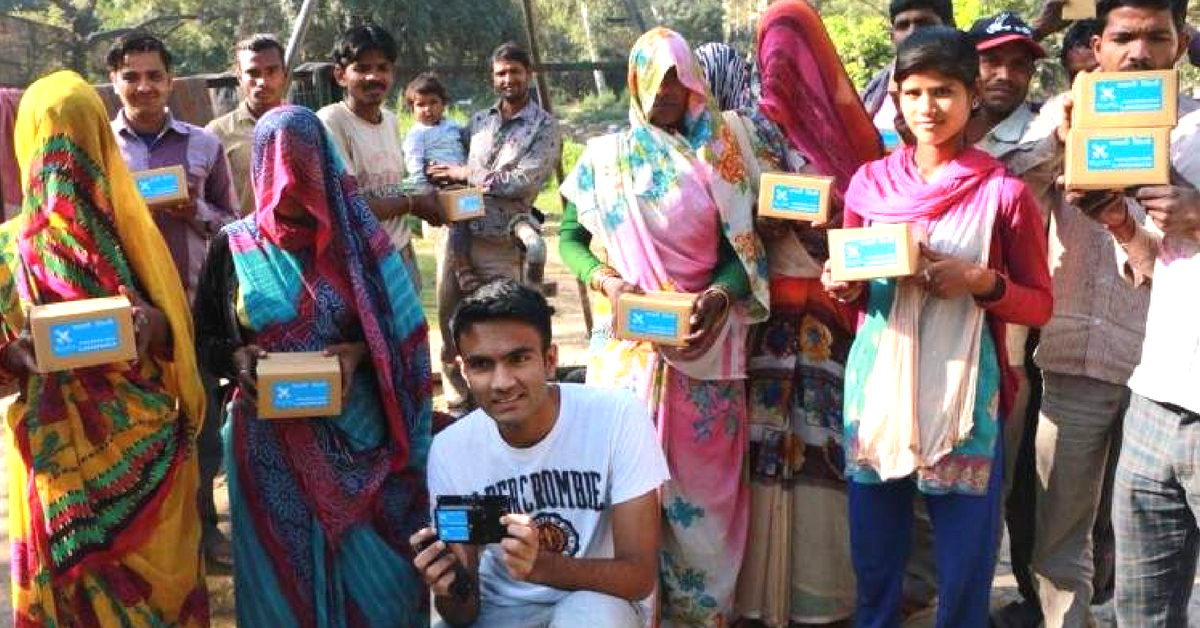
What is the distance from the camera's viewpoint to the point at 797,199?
10.3 feet

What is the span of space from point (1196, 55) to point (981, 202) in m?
1.43

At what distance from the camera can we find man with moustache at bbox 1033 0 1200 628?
2.55 m

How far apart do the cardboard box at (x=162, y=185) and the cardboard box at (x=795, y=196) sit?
183 centimetres

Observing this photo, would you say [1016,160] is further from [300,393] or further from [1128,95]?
[300,393]

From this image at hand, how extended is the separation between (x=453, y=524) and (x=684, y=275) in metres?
1.34

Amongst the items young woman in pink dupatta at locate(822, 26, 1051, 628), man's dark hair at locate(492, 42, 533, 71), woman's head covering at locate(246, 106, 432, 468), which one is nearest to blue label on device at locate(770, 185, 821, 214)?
young woman in pink dupatta at locate(822, 26, 1051, 628)

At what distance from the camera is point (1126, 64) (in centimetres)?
279

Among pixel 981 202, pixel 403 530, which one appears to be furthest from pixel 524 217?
pixel 981 202

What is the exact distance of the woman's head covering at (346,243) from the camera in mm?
2955

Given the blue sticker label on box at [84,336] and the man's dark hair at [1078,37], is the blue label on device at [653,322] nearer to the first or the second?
the blue sticker label on box at [84,336]

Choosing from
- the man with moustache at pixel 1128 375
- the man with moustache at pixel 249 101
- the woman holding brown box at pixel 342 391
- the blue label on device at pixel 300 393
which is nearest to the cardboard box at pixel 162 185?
the woman holding brown box at pixel 342 391

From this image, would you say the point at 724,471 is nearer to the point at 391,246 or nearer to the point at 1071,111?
the point at 391,246

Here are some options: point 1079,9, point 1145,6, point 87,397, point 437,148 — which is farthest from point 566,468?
point 437,148

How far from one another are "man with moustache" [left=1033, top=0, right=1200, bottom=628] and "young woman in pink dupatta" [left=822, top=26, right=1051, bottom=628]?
26 centimetres
